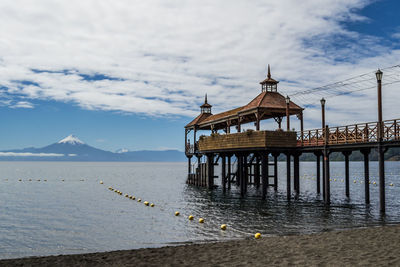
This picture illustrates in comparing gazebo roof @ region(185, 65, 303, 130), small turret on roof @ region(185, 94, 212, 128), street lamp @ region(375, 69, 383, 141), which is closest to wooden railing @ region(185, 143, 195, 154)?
small turret on roof @ region(185, 94, 212, 128)

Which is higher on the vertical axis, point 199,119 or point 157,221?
point 199,119

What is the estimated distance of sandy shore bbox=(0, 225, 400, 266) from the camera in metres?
12.6

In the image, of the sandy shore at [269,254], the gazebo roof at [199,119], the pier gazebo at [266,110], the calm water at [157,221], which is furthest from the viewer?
the gazebo roof at [199,119]

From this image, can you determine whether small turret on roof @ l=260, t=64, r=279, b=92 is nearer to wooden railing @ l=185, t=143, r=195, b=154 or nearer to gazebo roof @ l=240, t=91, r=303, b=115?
gazebo roof @ l=240, t=91, r=303, b=115

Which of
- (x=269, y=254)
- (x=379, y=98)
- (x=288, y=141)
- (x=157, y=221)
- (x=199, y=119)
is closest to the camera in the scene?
(x=269, y=254)

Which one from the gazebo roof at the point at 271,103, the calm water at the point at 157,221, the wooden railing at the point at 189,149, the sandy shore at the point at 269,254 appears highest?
the gazebo roof at the point at 271,103

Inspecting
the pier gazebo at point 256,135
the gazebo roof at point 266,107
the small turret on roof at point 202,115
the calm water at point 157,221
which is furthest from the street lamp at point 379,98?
the small turret on roof at point 202,115

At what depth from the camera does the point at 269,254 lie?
45.4ft

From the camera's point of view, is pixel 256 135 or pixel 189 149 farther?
pixel 189 149

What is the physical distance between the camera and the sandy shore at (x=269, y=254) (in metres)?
12.6

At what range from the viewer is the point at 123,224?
80.3 ft

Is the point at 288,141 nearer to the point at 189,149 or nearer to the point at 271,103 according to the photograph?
the point at 271,103

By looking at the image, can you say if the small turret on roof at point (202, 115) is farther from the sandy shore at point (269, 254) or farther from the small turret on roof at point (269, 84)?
the sandy shore at point (269, 254)

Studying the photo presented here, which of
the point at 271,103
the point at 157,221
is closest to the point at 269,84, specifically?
the point at 271,103
